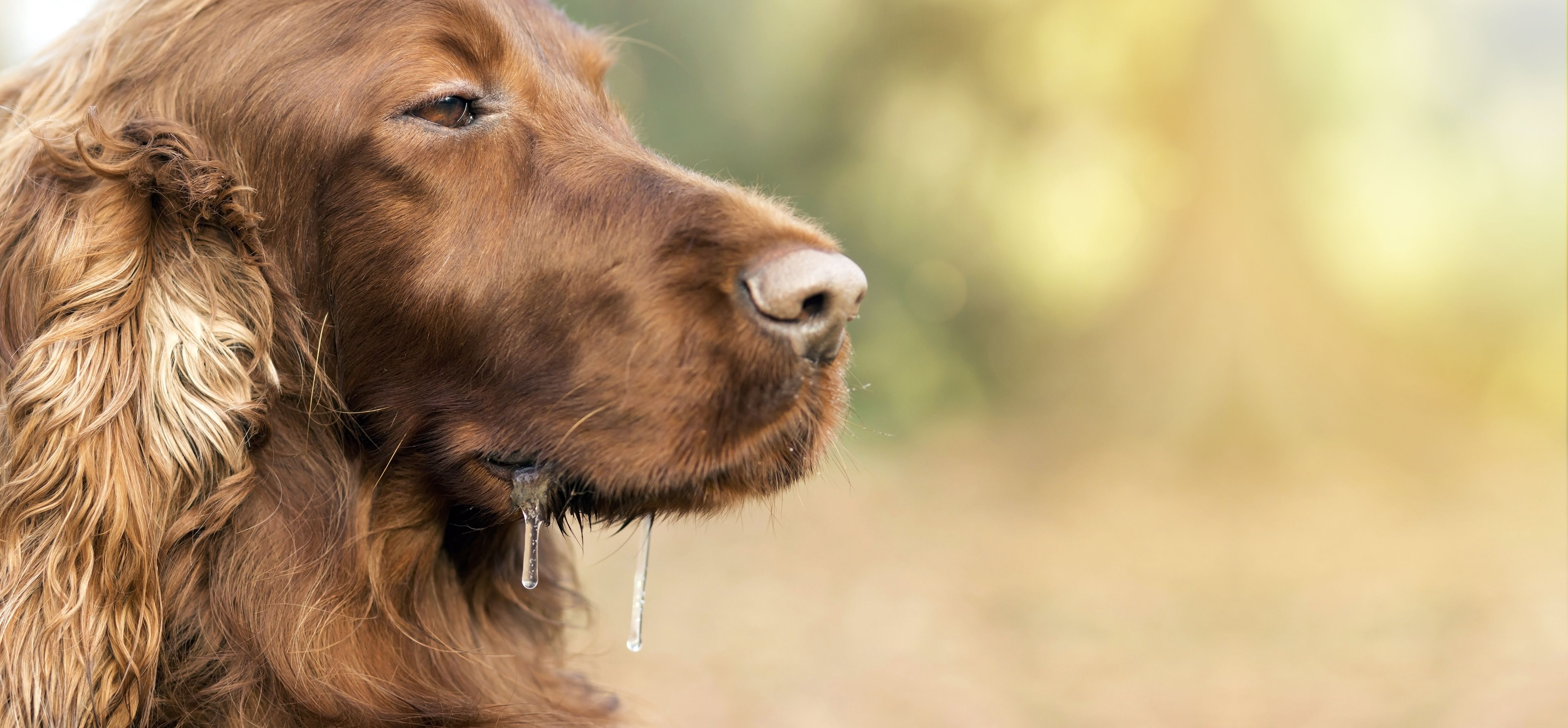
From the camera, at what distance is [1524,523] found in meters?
8.22

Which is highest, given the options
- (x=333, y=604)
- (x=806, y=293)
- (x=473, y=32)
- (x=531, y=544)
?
(x=473, y=32)

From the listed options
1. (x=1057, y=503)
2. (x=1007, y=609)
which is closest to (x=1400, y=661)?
(x=1007, y=609)

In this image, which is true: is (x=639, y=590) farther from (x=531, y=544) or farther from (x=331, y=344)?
(x=331, y=344)

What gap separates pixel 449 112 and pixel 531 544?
0.91 m

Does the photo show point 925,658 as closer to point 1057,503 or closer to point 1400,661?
point 1400,661

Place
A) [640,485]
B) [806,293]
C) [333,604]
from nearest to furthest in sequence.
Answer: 1. [806,293]
2. [640,485]
3. [333,604]

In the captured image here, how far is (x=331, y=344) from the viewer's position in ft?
7.47

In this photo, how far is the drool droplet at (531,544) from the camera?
223cm

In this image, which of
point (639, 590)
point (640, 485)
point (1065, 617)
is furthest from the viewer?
point (1065, 617)

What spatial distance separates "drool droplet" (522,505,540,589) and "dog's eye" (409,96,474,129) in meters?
0.81

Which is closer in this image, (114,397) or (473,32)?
(114,397)

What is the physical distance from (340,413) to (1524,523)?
29.3ft

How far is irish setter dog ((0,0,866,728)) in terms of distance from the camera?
2.00 meters

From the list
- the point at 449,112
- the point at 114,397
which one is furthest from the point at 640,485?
the point at 114,397
